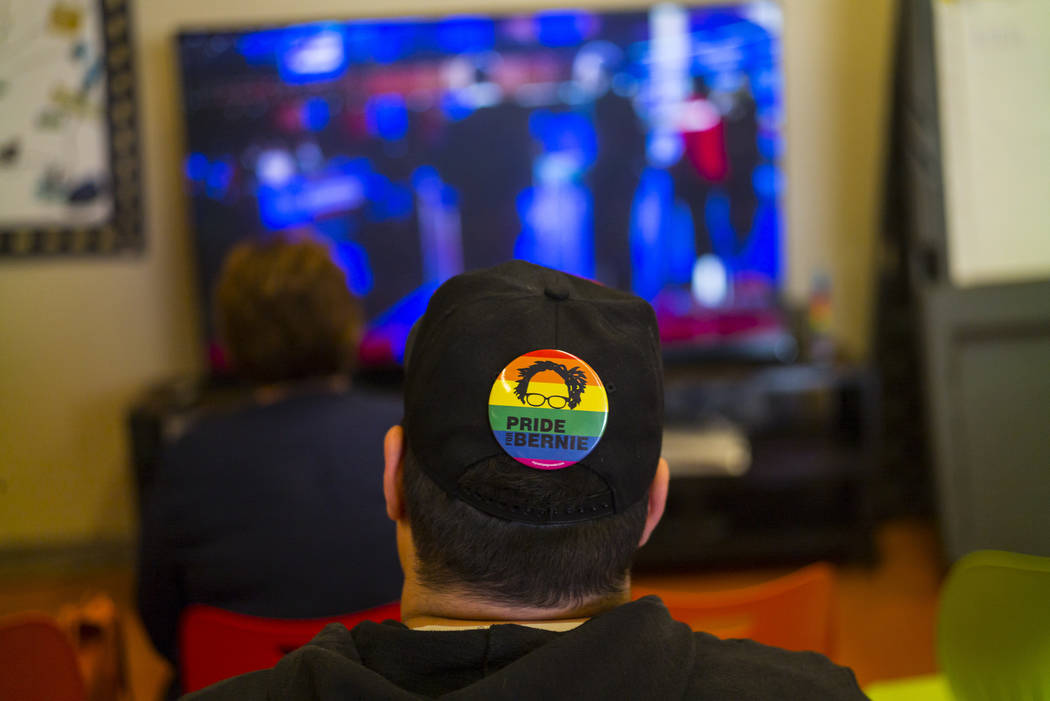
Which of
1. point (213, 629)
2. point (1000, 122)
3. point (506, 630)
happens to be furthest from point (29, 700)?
point (1000, 122)

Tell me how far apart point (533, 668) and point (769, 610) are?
683mm

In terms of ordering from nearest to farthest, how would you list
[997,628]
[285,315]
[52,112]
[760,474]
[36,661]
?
[997,628] → [36,661] → [285,315] → [760,474] → [52,112]

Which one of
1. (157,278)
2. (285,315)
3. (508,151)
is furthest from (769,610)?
(157,278)

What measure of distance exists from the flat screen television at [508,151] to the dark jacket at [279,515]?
4.84ft

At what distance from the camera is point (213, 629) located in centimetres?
116

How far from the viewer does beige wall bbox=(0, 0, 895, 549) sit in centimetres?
303

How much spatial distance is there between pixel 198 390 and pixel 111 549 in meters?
0.80

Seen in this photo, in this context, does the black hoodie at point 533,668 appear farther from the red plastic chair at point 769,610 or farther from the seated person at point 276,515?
the seated person at point 276,515

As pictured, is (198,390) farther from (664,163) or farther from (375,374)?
(664,163)

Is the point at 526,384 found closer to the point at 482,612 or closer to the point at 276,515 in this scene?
the point at 482,612

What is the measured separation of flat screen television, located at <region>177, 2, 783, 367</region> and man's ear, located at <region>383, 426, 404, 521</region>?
2.02 meters

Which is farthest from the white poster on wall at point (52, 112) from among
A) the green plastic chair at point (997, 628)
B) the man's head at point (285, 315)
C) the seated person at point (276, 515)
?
the green plastic chair at point (997, 628)

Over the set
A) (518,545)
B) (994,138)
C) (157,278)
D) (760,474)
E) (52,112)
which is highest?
(52,112)

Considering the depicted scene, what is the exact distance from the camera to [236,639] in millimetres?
1159
